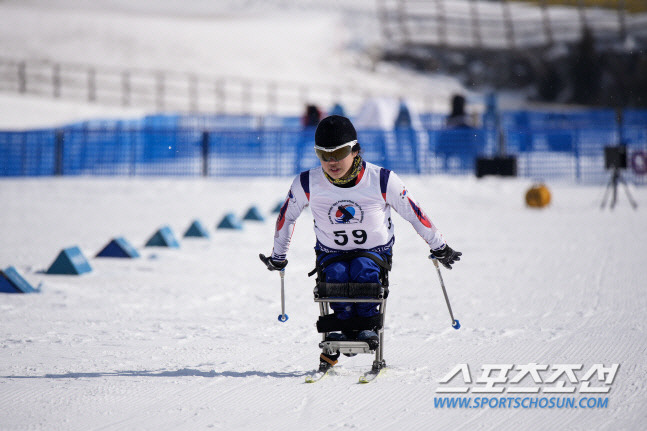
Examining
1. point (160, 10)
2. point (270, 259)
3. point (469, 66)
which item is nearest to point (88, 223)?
point (270, 259)

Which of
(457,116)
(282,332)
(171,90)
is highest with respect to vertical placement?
(171,90)

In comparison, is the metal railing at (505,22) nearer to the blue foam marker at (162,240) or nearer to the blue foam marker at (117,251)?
the blue foam marker at (162,240)

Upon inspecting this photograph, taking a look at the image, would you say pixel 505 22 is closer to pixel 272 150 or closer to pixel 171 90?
pixel 171 90

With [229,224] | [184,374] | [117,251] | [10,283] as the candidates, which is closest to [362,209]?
[184,374]

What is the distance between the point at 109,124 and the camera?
78.8 feet

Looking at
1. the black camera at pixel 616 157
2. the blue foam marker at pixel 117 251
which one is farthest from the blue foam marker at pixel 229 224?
the black camera at pixel 616 157

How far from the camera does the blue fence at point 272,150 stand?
20375 millimetres

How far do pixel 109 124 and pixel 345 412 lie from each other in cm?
2145

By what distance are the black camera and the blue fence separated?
5566mm

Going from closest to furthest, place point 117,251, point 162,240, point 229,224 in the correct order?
point 117,251 → point 162,240 → point 229,224

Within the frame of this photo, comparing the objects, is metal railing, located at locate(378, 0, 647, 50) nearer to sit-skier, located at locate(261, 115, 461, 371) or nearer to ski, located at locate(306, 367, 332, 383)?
sit-skier, located at locate(261, 115, 461, 371)

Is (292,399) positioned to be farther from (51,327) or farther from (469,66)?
(469,66)

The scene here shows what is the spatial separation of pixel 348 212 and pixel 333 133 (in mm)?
439

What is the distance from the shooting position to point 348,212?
4.44 metres
